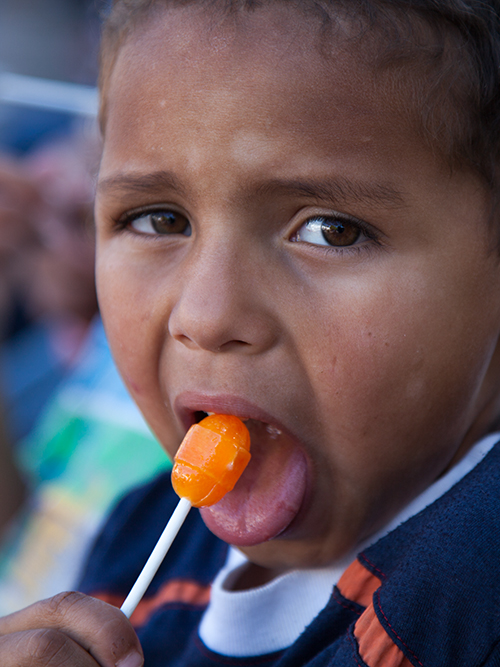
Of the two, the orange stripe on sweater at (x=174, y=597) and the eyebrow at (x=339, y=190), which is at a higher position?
the eyebrow at (x=339, y=190)

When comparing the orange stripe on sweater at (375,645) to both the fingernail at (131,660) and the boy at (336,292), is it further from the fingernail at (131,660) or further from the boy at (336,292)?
the fingernail at (131,660)

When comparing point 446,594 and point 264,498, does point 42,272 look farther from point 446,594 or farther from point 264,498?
point 446,594

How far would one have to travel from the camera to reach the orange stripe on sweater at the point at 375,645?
76cm

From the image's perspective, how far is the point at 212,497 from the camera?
0.91 m

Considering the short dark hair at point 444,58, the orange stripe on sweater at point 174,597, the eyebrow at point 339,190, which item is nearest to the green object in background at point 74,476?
the orange stripe on sweater at point 174,597

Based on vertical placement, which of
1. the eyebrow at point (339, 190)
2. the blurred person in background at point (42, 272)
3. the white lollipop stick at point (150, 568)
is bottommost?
the blurred person in background at point (42, 272)

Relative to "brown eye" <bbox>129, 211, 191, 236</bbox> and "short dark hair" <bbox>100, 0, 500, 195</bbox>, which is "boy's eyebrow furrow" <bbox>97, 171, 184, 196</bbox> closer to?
"brown eye" <bbox>129, 211, 191, 236</bbox>

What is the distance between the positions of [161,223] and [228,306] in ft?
0.95

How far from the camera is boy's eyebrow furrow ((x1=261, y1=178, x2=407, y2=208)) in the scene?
2.76 feet

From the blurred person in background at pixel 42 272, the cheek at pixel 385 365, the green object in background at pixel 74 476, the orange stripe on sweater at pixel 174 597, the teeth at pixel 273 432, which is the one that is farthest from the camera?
the blurred person in background at pixel 42 272

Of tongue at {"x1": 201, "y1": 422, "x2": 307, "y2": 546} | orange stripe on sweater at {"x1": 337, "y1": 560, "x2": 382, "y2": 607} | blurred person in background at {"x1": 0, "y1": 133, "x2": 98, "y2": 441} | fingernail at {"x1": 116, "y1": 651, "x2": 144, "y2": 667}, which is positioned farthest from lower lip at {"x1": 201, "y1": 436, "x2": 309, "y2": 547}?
blurred person in background at {"x1": 0, "y1": 133, "x2": 98, "y2": 441}

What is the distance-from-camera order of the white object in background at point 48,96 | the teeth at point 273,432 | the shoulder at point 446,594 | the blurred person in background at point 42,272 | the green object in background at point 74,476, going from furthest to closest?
the white object in background at point 48,96, the blurred person in background at point 42,272, the green object in background at point 74,476, the teeth at point 273,432, the shoulder at point 446,594

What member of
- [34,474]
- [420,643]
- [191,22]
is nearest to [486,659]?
[420,643]

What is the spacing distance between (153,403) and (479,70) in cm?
72
